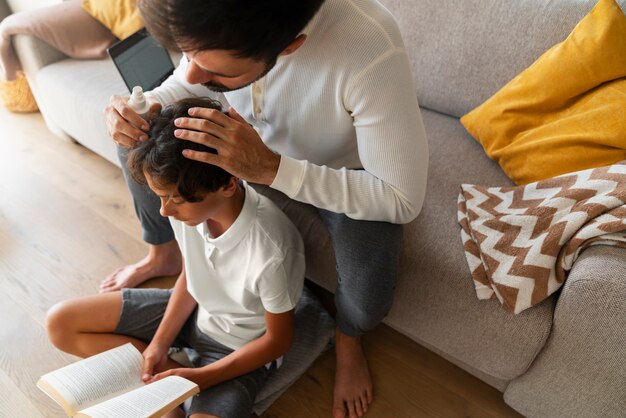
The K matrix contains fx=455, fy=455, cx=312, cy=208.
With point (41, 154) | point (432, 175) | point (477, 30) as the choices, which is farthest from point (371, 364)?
point (41, 154)

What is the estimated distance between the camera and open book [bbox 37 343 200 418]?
0.78 meters

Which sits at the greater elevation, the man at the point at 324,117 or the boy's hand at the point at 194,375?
the man at the point at 324,117

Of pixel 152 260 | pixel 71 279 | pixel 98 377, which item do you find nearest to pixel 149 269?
pixel 152 260

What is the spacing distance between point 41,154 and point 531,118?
1954 mm

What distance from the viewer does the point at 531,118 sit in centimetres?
118

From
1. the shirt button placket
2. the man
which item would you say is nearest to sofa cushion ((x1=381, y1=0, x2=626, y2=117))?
the man

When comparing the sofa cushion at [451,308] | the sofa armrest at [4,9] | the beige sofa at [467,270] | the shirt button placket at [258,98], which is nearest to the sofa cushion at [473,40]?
the beige sofa at [467,270]

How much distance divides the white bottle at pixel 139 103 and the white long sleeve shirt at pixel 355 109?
0.23 meters

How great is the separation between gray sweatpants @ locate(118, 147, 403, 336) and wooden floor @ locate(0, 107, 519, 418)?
0.24 m

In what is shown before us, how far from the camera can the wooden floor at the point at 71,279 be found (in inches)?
45.0

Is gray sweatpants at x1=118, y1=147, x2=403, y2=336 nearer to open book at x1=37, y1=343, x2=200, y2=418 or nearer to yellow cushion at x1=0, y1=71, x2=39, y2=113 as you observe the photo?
open book at x1=37, y1=343, x2=200, y2=418

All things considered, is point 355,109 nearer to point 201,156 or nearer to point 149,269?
point 201,156

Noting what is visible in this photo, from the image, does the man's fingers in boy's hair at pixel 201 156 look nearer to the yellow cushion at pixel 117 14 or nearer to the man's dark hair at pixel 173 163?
the man's dark hair at pixel 173 163

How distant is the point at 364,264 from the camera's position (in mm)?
945
